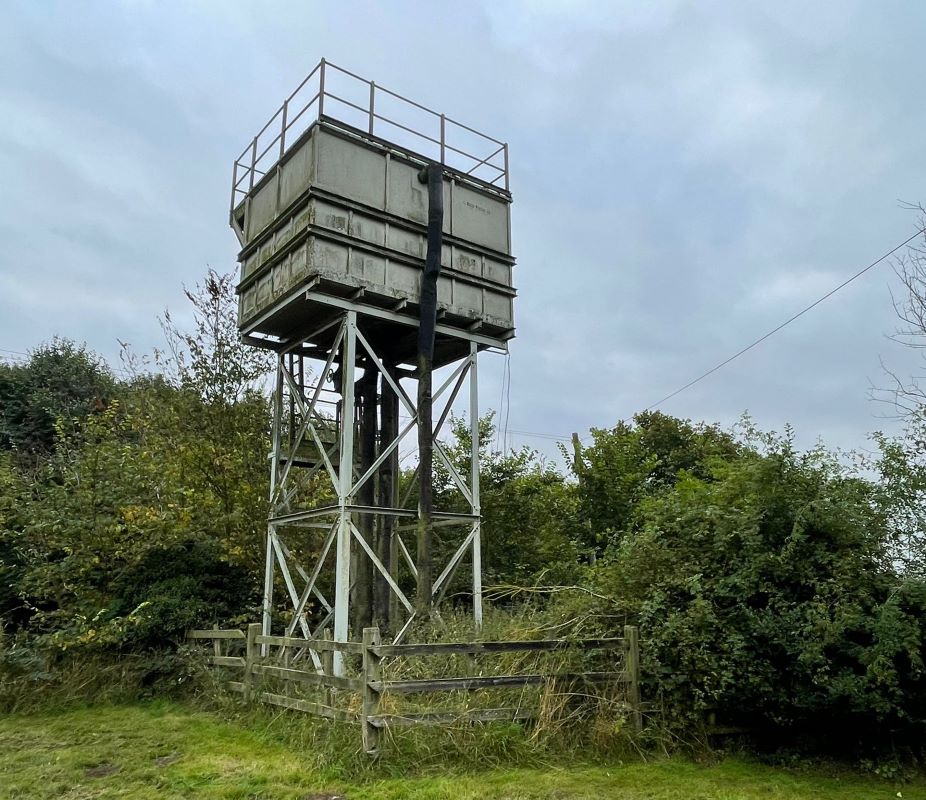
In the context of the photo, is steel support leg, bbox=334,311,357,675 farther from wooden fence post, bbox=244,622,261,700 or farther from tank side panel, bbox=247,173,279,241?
tank side panel, bbox=247,173,279,241

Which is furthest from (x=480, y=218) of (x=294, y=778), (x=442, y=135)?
(x=294, y=778)

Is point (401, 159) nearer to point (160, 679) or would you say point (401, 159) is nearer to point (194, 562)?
point (194, 562)

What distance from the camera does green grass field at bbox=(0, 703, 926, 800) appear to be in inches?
268

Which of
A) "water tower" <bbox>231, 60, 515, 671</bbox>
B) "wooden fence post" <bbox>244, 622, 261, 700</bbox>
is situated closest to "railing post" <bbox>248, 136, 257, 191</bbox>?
"water tower" <bbox>231, 60, 515, 671</bbox>

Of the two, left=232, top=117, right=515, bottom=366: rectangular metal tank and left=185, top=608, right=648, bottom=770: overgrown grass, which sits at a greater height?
left=232, top=117, right=515, bottom=366: rectangular metal tank

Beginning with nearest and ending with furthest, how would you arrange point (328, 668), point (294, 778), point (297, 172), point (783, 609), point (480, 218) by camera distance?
point (294, 778), point (783, 609), point (328, 668), point (297, 172), point (480, 218)

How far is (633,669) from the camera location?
873 cm

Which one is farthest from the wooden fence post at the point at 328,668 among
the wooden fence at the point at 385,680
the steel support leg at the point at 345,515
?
the steel support leg at the point at 345,515

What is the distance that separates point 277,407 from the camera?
12688 mm

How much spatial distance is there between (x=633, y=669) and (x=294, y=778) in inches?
158

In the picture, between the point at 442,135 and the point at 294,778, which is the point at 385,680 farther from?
the point at 442,135

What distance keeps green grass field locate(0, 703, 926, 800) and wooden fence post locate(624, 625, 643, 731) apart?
0.64 m

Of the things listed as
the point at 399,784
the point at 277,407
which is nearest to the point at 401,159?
the point at 277,407

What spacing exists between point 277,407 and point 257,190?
150 inches
